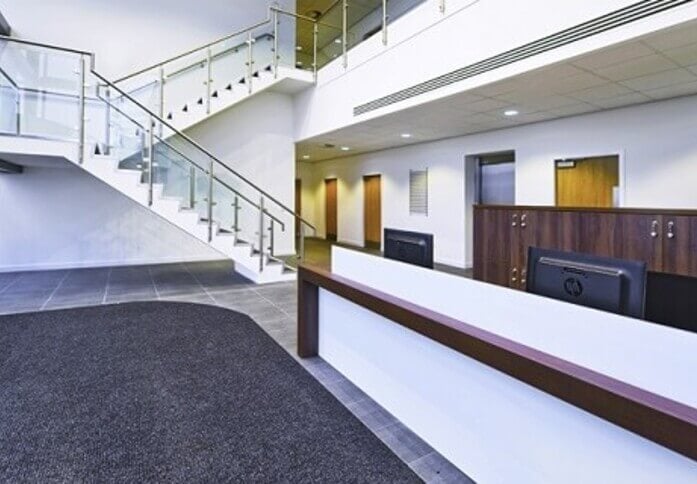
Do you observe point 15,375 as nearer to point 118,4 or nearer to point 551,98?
point 551,98

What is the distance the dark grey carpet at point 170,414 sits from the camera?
2.13 metres

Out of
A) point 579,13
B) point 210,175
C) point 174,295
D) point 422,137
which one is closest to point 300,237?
point 210,175

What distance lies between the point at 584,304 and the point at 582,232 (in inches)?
118

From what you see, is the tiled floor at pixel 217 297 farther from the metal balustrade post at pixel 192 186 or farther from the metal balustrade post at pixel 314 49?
the metal balustrade post at pixel 314 49

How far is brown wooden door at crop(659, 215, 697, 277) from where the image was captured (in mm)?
3533

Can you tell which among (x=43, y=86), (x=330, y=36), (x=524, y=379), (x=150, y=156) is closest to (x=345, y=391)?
(x=524, y=379)

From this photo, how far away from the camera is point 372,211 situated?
448 inches

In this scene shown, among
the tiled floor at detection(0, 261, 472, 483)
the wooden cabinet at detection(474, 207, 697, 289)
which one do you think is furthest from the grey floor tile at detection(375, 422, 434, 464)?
the wooden cabinet at detection(474, 207, 697, 289)

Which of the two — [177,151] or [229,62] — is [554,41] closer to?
[177,151]

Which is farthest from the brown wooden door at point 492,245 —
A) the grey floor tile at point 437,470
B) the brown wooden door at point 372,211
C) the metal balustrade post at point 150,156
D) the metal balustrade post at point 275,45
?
the brown wooden door at point 372,211

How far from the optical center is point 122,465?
2.15 m

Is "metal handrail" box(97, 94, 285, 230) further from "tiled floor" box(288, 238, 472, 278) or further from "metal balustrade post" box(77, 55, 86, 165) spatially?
"tiled floor" box(288, 238, 472, 278)

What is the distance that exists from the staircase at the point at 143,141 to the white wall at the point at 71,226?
1.89 meters

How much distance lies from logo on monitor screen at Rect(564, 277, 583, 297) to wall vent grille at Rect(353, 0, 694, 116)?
273 centimetres
